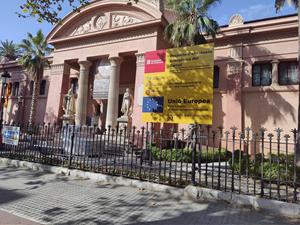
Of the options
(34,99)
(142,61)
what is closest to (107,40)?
(142,61)

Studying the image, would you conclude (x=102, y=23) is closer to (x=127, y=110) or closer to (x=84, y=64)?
(x=84, y=64)

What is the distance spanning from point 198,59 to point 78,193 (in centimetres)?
493

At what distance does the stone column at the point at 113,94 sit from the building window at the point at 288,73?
33.2 ft

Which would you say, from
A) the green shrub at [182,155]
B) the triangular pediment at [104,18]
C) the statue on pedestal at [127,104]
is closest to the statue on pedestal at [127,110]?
the statue on pedestal at [127,104]

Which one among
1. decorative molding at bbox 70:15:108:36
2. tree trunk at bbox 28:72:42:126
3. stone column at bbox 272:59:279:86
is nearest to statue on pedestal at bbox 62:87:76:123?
decorative molding at bbox 70:15:108:36

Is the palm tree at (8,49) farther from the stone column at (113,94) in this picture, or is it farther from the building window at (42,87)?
the stone column at (113,94)

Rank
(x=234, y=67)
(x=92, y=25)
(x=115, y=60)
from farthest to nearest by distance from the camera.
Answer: (x=92, y=25)
(x=115, y=60)
(x=234, y=67)

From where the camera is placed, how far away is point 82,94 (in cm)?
2069

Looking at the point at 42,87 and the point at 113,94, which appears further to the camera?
the point at 42,87

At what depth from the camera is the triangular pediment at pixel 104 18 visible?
59.9ft

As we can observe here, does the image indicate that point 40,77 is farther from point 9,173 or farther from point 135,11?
point 9,173

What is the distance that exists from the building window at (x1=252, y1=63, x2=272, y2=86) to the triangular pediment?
22.0 ft

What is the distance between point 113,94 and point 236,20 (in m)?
9.15

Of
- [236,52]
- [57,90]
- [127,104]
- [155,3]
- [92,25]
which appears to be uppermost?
[155,3]
